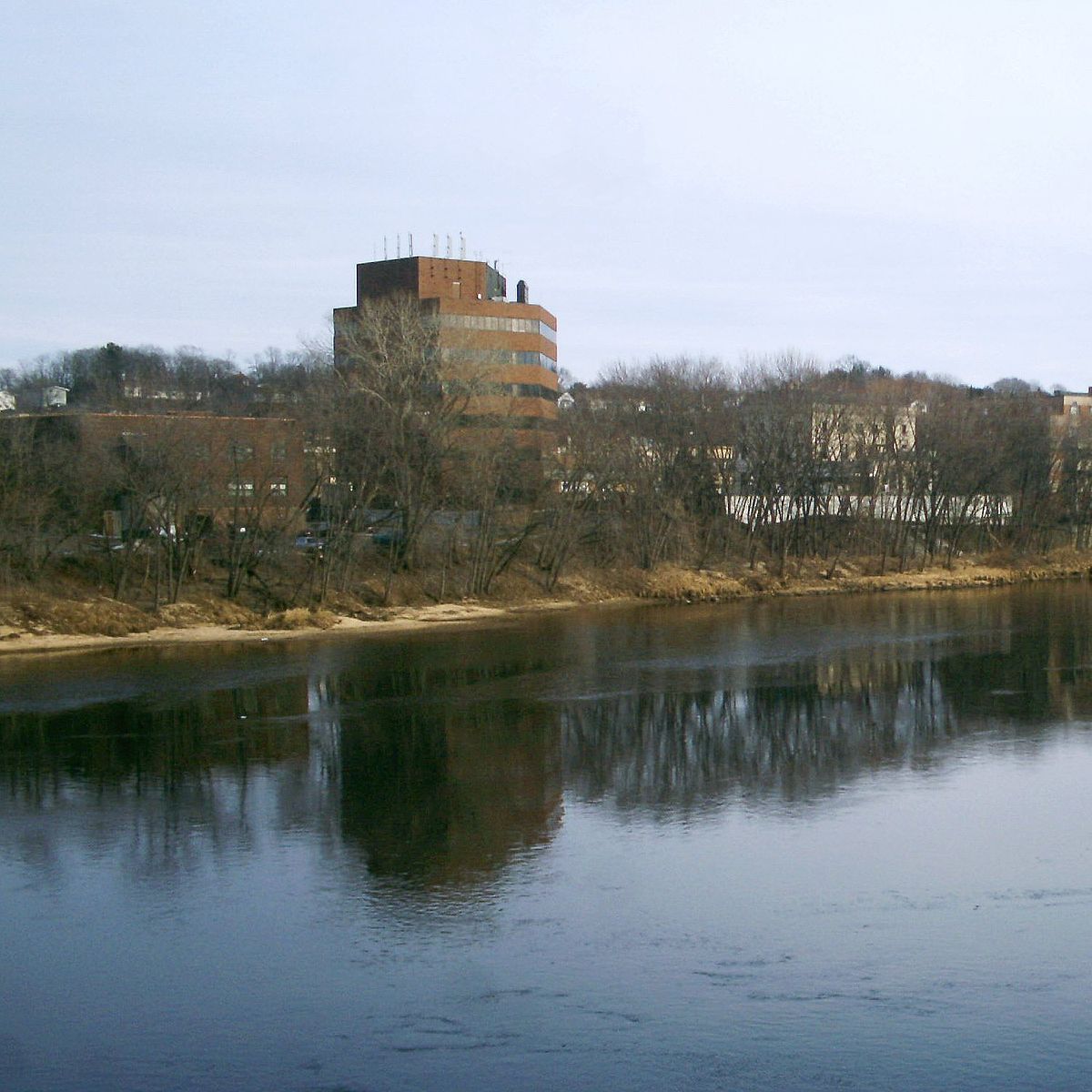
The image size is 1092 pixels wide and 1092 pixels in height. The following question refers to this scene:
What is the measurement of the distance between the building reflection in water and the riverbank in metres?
7.89

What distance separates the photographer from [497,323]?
290ft

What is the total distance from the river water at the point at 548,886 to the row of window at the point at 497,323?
56076mm

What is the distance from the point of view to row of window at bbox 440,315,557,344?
284 feet

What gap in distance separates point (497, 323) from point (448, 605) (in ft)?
124

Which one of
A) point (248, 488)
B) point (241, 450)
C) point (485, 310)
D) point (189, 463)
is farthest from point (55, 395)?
point (189, 463)

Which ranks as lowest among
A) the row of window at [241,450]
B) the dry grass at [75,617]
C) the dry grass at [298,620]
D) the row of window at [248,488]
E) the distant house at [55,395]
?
the dry grass at [298,620]

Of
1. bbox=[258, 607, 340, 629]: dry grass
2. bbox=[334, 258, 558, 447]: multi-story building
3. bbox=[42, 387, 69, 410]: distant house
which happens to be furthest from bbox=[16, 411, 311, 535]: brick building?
bbox=[42, 387, 69, 410]: distant house

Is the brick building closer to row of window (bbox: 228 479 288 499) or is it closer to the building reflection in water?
row of window (bbox: 228 479 288 499)

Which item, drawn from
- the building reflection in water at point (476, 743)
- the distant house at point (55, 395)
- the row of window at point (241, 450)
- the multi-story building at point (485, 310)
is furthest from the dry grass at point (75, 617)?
the distant house at point (55, 395)

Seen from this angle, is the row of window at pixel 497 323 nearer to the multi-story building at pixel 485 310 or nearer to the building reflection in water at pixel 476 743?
the multi-story building at pixel 485 310

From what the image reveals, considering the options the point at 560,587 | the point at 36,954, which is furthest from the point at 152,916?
the point at 560,587

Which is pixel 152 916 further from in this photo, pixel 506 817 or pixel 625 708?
pixel 625 708

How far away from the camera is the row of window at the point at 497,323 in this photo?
8662cm

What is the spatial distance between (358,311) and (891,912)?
70963 mm
